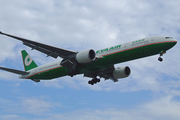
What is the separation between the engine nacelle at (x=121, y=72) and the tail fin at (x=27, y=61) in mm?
15130

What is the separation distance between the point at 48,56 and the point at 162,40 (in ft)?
51.1

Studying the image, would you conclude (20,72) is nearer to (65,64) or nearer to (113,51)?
(65,64)

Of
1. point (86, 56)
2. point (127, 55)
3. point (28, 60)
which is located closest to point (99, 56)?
point (86, 56)

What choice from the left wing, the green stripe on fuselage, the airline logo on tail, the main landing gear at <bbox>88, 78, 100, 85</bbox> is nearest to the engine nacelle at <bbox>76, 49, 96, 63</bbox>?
the green stripe on fuselage

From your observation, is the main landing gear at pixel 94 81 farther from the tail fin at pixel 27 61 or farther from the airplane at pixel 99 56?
the tail fin at pixel 27 61

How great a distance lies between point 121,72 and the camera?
3947 cm

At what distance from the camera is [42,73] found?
3938 cm

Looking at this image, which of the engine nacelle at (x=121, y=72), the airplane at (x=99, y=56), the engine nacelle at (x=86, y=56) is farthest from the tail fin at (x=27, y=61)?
the engine nacelle at (x=121, y=72)

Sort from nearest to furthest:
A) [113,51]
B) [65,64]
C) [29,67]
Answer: [113,51], [65,64], [29,67]

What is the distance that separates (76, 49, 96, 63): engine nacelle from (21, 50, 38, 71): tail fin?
14.6m

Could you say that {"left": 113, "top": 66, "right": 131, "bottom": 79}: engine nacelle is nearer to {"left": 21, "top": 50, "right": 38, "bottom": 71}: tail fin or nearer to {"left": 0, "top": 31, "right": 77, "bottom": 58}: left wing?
{"left": 0, "top": 31, "right": 77, "bottom": 58}: left wing

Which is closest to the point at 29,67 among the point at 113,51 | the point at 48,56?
the point at 48,56

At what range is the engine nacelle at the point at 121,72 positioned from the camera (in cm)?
3947

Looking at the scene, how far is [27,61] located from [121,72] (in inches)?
720
